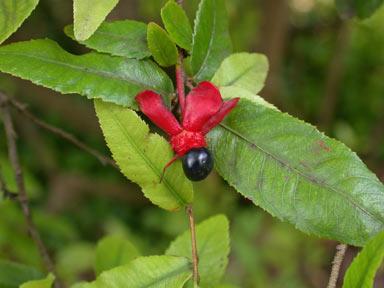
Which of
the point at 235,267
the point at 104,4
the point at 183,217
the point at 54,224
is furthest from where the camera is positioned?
the point at 235,267

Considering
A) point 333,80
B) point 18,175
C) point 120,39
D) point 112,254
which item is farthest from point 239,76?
point 333,80

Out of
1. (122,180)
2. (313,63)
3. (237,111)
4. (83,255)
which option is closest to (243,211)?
(122,180)

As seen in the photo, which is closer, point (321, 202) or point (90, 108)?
point (321, 202)

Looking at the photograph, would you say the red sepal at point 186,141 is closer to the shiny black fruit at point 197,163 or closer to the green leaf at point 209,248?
the shiny black fruit at point 197,163

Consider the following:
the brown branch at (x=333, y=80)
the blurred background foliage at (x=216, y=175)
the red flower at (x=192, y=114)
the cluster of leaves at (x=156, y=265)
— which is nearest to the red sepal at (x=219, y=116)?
the red flower at (x=192, y=114)

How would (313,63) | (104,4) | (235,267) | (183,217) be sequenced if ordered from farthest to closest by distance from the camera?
(313,63) → (235,267) → (183,217) → (104,4)

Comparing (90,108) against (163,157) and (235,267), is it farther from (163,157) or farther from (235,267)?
(163,157)

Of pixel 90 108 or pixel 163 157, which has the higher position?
pixel 163 157
